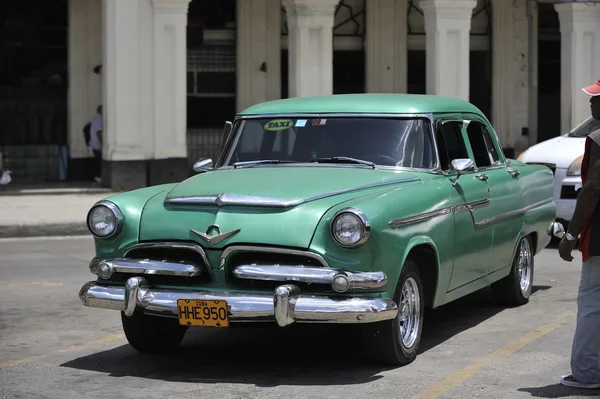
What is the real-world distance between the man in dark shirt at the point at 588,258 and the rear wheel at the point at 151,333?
8.58 ft

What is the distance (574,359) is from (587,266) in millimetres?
520

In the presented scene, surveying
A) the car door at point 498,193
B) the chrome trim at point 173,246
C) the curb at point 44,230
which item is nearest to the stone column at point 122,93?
the curb at point 44,230

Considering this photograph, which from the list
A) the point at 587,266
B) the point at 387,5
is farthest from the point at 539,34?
the point at 587,266

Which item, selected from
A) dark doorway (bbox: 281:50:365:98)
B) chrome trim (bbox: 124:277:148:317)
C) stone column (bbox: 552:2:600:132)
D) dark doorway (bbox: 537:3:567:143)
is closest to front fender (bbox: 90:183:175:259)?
chrome trim (bbox: 124:277:148:317)

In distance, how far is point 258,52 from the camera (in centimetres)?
2519

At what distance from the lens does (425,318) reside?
9352 millimetres

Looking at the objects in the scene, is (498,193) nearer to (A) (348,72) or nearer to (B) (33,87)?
(B) (33,87)

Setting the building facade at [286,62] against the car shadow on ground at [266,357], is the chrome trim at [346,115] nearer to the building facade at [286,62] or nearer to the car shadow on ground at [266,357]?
the car shadow on ground at [266,357]

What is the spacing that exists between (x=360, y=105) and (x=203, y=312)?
2217mm

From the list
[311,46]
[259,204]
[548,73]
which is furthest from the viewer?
[548,73]

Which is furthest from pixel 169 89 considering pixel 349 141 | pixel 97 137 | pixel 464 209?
pixel 464 209

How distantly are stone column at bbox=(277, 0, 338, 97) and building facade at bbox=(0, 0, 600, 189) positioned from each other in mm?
22

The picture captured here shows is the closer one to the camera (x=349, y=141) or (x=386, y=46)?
A: (x=349, y=141)

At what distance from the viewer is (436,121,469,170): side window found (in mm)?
8570
